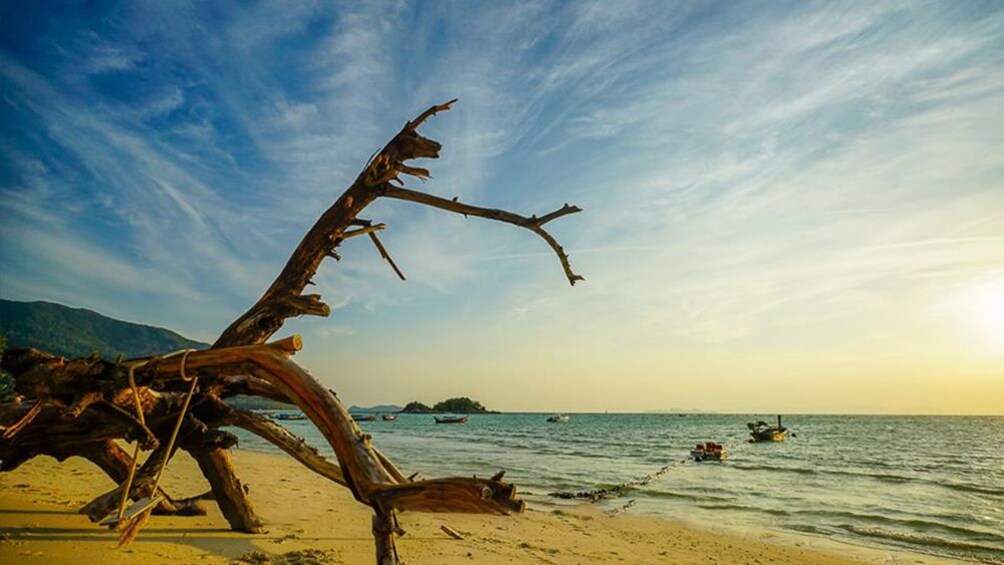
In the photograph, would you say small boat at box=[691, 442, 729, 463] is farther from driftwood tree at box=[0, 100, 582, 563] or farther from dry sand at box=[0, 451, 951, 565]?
driftwood tree at box=[0, 100, 582, 563]

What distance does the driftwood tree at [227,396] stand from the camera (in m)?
2.94

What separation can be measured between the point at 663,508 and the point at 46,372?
13.5 meters

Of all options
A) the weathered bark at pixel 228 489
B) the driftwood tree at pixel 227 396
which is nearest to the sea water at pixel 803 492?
the weathered bark at pixel 228 489

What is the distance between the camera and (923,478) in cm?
2347

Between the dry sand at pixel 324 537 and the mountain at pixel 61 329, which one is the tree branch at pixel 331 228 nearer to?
the dry sand at pixel 324 537

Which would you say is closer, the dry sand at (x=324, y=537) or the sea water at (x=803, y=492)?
the dry sand at (x=324, y=537)

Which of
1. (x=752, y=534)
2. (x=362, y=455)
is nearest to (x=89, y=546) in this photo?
(x=362, y=455)

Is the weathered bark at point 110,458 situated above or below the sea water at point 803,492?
above

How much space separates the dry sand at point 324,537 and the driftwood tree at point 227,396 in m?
0.73

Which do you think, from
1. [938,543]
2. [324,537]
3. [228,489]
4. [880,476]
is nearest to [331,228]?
[228,489]

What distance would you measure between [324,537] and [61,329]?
56.4 meters

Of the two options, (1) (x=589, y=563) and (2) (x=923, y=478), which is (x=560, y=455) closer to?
(2) (x=923, y=478)

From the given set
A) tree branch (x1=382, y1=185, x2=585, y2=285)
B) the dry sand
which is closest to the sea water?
the dry sand

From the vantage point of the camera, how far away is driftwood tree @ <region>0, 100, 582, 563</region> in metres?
2.94
